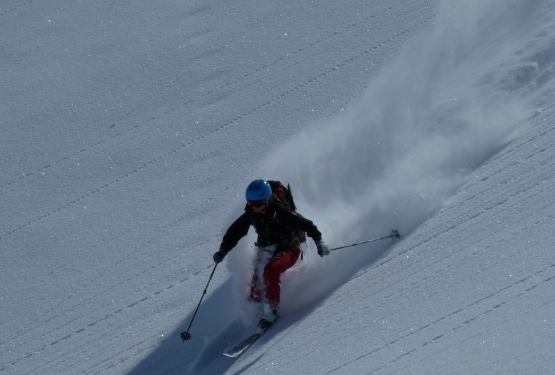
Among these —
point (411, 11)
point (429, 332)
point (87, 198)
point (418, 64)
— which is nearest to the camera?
point (429, 332)

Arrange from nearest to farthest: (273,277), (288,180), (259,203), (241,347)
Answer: (241,347)
(273,277)
(259,203)
(288,180)

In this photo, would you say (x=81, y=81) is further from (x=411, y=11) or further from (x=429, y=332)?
(x=429, y=332)

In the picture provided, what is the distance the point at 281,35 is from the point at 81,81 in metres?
3.76

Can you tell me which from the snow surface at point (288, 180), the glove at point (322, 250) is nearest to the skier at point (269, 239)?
the glove at point (322, 250)

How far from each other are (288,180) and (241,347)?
2752 mm

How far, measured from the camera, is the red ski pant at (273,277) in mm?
6336

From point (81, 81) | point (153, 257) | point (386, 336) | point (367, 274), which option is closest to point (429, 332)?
point (386, 336)

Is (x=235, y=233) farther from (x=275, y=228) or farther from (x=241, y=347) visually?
(x=241, y=347)

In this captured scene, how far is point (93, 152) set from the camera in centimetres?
1081

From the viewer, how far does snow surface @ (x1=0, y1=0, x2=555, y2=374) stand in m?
5.98

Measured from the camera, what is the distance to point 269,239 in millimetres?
6660

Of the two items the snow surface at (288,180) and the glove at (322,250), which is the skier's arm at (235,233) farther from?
the glove at (322,250)

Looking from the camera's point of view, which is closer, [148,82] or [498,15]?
[498,15]

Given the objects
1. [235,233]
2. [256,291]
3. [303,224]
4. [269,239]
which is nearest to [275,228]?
[269,239]
